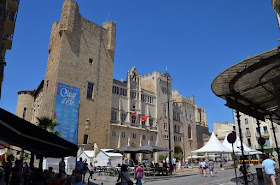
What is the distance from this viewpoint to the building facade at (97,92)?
31.4 metres

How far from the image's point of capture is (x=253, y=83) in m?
10.3

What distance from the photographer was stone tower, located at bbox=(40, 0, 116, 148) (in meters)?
31.0

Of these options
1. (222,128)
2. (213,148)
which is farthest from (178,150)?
(222,128)

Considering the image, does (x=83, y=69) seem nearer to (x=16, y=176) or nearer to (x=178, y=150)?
(x=16, y=176)

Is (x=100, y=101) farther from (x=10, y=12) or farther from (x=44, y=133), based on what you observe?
(x=44, y=133)

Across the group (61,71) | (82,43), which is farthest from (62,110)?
(82,43)

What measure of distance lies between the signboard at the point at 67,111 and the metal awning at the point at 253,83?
22499 mm

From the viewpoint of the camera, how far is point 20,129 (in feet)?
21.5

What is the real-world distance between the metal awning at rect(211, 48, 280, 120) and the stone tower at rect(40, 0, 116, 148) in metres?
23.2

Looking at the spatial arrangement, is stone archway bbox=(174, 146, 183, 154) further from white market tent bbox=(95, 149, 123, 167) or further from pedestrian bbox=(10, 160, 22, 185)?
pedestrian bbox=(10, 160, 22, 185)

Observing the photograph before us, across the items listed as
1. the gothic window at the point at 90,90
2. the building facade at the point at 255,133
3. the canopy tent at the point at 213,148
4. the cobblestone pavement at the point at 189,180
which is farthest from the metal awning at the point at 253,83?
the building facade at the point at 255,133

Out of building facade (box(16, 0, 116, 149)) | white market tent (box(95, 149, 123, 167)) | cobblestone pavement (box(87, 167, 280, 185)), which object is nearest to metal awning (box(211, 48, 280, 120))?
cobblestone pavement (box(87, 167, 280, 185))

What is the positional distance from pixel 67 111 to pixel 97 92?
19.8 ft

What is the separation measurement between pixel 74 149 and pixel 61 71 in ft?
78.2
